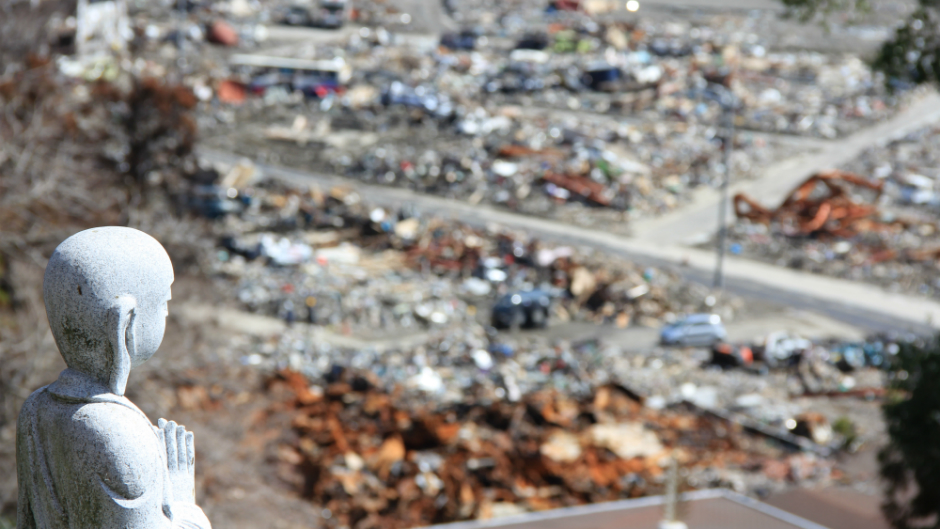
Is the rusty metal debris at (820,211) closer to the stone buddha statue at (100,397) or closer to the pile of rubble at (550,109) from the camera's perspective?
the pile of rubble at (550,109)

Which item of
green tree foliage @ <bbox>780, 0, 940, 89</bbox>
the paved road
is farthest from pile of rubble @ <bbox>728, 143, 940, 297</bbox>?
green tree foliage @ <bbox>780, 0, 940, 89</bbox>

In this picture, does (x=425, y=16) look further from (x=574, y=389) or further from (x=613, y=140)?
(x=574, y=389)

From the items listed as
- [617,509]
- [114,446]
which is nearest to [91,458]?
[114,446]

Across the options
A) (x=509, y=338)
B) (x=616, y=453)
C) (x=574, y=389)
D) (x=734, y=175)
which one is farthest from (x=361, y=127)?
(x=616, y=453)

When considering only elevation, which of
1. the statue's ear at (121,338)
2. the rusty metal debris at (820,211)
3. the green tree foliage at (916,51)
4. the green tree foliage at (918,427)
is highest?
the statue's ear at (121,338)

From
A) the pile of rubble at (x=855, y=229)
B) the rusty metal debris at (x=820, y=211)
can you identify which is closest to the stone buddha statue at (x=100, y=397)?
the pile of rubble at (x=855, y=229)

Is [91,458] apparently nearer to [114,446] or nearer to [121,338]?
[114,446]

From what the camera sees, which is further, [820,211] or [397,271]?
[820,211]

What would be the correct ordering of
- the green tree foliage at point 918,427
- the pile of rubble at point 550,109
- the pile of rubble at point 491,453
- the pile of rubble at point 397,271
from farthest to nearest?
the pile of rubble at point 550,109 < the pile of rubble at point 397,271 < the pile of rubble at point 491,453 < the green tree foliage at point 918,427
